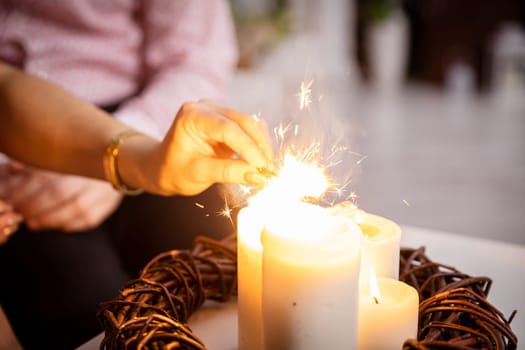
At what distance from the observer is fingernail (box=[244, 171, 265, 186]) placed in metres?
0.62

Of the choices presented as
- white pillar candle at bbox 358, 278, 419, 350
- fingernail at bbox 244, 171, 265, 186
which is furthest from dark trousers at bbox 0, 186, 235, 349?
white pillar candle at bbox 358, 278, 419, 350

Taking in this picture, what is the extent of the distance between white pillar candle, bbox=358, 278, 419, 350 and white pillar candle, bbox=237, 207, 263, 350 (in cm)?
10

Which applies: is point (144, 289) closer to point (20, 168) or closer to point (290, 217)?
point (290, 217)

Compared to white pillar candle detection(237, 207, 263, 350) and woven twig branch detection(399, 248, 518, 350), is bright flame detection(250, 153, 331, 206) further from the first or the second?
woven twig branch detection(399, 248, 518, 350)

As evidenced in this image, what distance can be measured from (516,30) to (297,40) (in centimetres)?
224

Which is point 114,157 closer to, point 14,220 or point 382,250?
point 14,220

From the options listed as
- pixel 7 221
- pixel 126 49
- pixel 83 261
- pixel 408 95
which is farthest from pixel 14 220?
pixel 408 95

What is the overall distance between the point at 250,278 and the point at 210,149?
0.68 ft

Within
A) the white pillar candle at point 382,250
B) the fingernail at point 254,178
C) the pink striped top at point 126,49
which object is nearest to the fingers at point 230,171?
the fingernail at point 254,178

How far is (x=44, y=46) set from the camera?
3.47 feet

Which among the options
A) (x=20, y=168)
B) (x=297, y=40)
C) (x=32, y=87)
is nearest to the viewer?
(x=32, y=87)

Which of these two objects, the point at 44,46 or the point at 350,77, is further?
the point at 350,77

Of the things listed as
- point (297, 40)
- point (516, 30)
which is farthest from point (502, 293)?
point (516, 30)

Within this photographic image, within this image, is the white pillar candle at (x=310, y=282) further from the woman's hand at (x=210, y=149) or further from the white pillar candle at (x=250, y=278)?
the woman's hand at (x=210, y=149)
